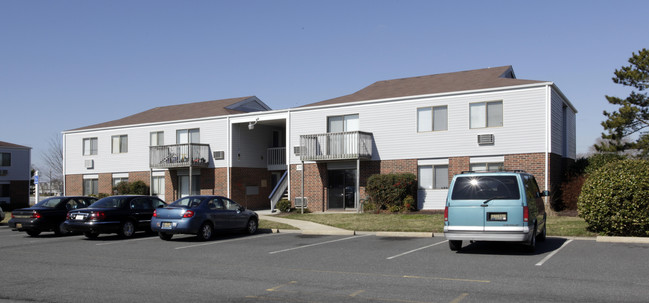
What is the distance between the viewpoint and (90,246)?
15.6m

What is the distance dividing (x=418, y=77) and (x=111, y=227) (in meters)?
19.4

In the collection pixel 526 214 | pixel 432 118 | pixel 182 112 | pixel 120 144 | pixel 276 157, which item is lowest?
pixel 526 214

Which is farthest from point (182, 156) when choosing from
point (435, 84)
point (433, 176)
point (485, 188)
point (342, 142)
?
point (485, 188)

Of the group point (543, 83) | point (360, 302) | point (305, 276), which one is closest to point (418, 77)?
point (543, 83)

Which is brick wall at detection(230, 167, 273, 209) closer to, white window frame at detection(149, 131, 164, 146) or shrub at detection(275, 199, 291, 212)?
shrub at detection(275, 199, 291, 212)

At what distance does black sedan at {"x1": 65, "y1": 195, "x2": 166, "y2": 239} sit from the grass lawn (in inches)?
259

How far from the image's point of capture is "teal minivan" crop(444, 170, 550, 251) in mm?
11828

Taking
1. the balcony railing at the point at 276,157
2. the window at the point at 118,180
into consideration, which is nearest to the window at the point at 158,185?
the window at the point at 118,180

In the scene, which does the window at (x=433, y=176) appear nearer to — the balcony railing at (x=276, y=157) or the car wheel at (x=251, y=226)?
the car wheel at (x=251, y=226)

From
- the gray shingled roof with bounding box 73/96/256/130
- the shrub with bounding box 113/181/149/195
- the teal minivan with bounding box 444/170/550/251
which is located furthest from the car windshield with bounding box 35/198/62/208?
the shrub with bounding box 113/181/149/195

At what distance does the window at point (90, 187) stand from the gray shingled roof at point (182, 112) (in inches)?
147

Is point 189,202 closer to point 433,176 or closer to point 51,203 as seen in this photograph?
point 51,203

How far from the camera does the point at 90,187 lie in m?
38.5

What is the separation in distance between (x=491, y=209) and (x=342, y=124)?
16318 millimetres
